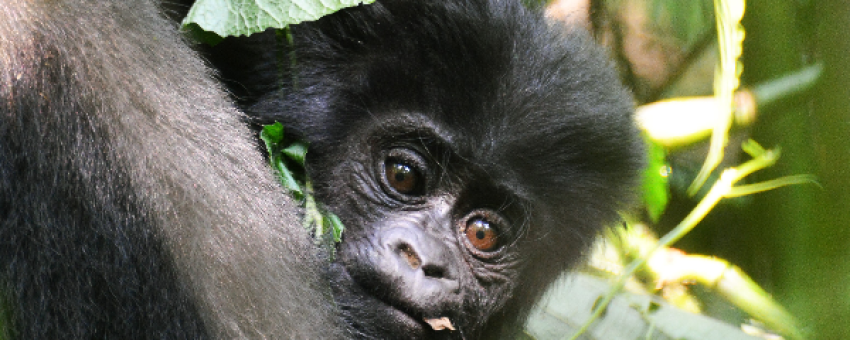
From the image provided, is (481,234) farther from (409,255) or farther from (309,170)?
(309,170)

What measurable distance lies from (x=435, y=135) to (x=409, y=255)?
1.07ft

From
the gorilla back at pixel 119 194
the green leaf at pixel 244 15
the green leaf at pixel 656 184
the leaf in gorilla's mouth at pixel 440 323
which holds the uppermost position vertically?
the green leaf at pixel 656 184

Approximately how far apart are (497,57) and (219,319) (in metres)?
1.08

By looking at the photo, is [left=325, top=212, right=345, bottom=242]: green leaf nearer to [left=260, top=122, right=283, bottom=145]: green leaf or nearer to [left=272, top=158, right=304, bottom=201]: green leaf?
[left=272, top=158, right=304, bottom=201]: green leaf

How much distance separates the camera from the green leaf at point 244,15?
1.67 metres

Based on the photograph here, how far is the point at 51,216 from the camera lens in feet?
3.77

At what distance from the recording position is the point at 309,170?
198cm

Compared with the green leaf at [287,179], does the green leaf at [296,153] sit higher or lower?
higher

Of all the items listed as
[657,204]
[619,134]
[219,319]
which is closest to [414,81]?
[619,134]

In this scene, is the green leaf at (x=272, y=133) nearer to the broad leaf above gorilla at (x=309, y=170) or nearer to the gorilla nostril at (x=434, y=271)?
the broad leaf above gorilla at (x=309, y=170)

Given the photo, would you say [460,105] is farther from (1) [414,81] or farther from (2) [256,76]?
(2) [256,76]

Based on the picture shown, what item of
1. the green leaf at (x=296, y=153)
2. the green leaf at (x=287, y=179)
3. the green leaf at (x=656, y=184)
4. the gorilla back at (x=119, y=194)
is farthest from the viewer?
the green leaf at (x=656, y=184)

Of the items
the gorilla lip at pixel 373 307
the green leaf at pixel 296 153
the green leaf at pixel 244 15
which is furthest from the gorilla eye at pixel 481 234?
the green leaf at pixel 244 15

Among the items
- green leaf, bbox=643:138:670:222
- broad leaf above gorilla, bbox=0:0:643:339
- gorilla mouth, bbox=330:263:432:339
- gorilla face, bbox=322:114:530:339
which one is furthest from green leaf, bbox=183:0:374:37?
green leaf, bbox=643:138:670:222
